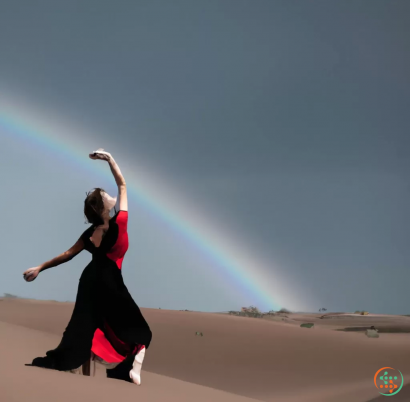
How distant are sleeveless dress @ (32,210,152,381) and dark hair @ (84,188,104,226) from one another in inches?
4.6

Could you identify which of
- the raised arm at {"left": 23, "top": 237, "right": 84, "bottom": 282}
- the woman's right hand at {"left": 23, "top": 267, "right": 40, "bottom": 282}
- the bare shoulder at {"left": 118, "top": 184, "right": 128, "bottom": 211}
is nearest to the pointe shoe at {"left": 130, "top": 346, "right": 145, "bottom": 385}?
the raised arm at {"left": 23, "top": 237, "right": 84, "bottom": 282}

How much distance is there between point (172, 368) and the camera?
1745cm

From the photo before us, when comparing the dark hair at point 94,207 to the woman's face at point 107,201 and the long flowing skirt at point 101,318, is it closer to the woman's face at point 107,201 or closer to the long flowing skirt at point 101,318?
the woman's face at point 107,201

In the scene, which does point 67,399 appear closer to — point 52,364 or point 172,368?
point 52,364

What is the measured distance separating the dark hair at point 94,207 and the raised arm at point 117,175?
24 cm

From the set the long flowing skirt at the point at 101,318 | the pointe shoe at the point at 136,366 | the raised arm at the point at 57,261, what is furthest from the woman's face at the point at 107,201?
the pointe shoe at the point at 136,366

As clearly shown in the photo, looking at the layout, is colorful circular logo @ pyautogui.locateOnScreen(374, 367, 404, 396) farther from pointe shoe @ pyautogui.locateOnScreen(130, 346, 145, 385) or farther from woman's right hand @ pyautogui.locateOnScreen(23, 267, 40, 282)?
woman's right hand @ pyautogui.locateOnScreen(23, 267, 40, 282)

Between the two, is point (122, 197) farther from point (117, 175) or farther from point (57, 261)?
point (57, 261)

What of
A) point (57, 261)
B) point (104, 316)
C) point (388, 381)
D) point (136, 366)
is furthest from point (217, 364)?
point (57, 261)

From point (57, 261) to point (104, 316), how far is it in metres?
0.80

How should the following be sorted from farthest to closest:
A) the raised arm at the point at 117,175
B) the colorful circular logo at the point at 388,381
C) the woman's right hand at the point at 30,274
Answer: the colorful circular logo at the point at 388,381
the raised arm at the point at 117,175
the woman's right hand at the point at 30,274

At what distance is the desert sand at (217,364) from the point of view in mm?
5945

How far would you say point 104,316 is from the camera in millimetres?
6680

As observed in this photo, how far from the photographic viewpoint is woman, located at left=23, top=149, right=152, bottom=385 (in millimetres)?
6477
